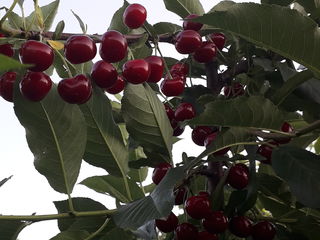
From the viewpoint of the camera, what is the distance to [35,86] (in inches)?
34.9

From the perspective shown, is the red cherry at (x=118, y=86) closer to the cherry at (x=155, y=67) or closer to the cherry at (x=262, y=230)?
the cherry at (x=155, y=67)

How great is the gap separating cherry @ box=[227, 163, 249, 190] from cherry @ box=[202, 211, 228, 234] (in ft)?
0.31

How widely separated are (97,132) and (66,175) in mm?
122

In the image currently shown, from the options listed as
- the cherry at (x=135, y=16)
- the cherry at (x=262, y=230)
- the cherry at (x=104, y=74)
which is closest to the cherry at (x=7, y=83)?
the cherry at (x=104, y=74)

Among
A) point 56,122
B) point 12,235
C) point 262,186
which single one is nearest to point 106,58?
point 56,122

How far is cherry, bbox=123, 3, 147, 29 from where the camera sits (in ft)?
3.66

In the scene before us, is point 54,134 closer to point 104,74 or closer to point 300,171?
point 104,74

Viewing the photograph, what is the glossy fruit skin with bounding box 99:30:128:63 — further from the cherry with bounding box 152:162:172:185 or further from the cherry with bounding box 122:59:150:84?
the cherry with bounding box 152:162:172:185

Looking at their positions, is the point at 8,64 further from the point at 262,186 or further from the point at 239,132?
the point at 262,186

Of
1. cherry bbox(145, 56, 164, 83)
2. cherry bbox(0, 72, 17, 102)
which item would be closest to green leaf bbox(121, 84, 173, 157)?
cherry bbox(145, 56, 164, 83)

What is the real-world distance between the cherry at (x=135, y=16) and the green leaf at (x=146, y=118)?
0.15 meters

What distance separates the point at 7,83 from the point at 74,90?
14 centimetres

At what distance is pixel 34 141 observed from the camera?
3.22ft

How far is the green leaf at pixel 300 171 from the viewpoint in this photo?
0.97 metres
